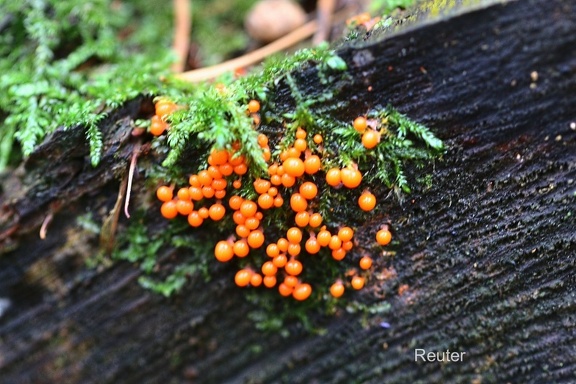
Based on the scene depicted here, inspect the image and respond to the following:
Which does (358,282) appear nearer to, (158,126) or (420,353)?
(420,353)

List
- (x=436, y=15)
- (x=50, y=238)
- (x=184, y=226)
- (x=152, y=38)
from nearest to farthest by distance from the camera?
(x=436, y=15), (x=184, y=226), (x=50, y=238), (x=152, y=38)

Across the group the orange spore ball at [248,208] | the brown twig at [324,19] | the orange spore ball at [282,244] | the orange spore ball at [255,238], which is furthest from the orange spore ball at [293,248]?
the brown twig at [324,19]

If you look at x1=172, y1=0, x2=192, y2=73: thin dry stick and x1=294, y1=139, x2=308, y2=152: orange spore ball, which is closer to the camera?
x1=294, y1=139, x2=308, y2=152: orange spore ball

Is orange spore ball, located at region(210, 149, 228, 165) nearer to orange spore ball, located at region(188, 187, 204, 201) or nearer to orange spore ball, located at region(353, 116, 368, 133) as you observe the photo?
orange spore ball, located at region(188, 187, 204, 201)

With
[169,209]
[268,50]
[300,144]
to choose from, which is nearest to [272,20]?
[268,50]

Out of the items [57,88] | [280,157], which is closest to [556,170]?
[280,157]

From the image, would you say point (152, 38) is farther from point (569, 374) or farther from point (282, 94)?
point (569, 374)

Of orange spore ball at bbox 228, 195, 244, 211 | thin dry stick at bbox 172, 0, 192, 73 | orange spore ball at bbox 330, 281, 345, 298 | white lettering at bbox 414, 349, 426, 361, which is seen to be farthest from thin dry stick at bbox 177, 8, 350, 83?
white lettering at bbox 414, 349, 426, 361
